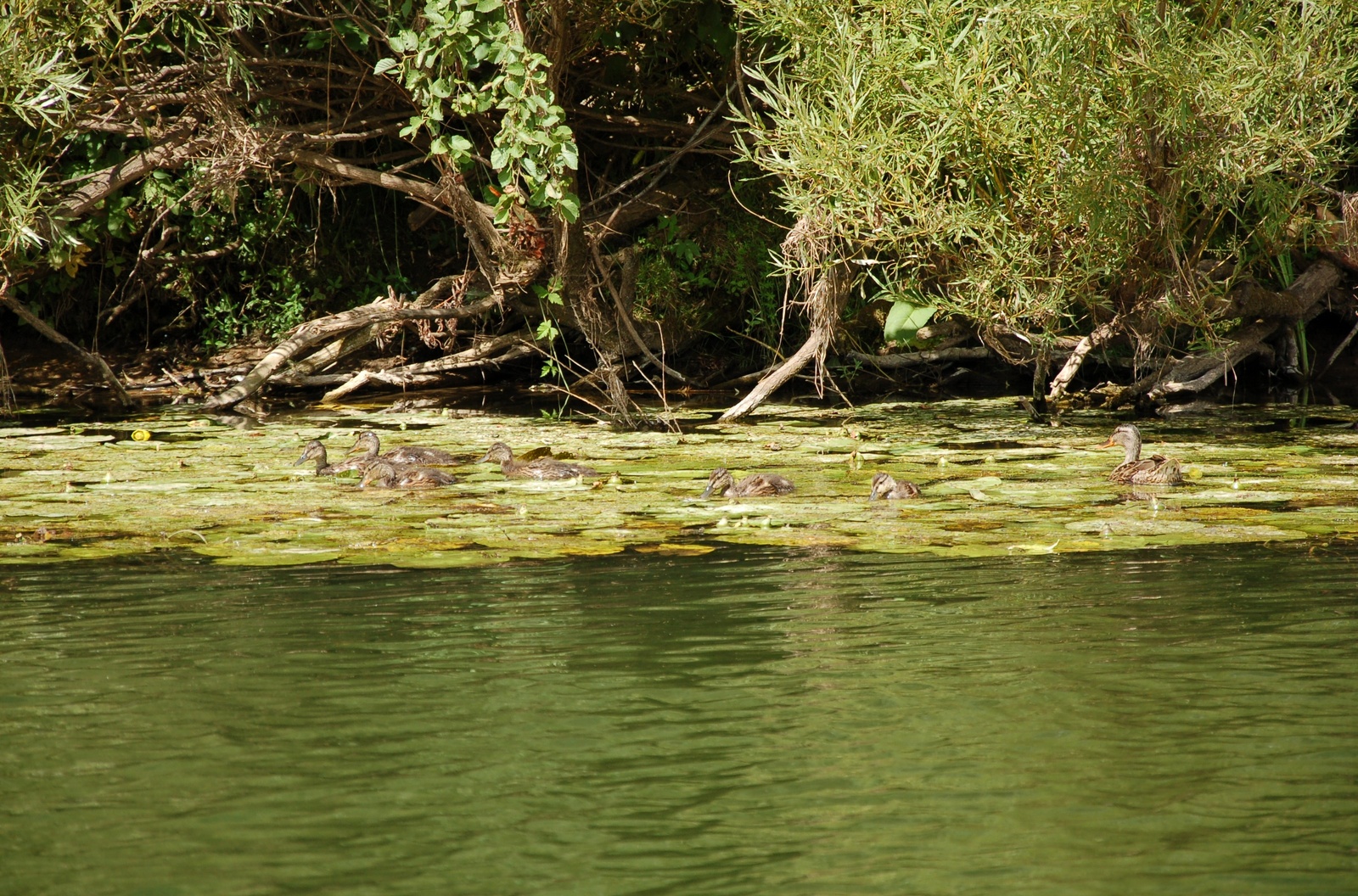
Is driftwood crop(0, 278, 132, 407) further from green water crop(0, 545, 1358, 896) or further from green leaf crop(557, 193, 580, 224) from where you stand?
green water crop(0, 545, 1358, 896)

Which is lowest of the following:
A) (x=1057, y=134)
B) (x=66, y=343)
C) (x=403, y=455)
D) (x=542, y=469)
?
(x=542, y=469)

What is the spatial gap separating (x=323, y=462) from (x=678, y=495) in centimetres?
255

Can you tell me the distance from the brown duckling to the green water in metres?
1.79

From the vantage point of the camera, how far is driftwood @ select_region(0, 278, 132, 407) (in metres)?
12.8

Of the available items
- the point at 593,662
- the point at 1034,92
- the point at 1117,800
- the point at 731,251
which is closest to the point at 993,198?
the point at 1034,92

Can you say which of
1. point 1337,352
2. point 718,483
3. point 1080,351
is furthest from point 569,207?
point 1337,352

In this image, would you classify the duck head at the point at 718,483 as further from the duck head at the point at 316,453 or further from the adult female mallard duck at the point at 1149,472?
the duck head at the point at 316,453

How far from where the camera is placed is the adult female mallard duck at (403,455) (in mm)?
9672

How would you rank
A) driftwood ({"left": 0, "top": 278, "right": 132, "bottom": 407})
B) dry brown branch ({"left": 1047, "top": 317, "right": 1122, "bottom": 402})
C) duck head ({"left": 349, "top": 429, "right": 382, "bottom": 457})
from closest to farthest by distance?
duck head ({"left": 349, "top": 429, "right": 382, "bottom": 457}) → dry brown branch ({"left": 1047, "top": 317, "right": 1122, "bottom": 402}) → driftwood ({"left": 0, "top": 278, "right": 132, "bottom": 407})

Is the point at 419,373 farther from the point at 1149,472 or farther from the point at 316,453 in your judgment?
the point at 1149,472

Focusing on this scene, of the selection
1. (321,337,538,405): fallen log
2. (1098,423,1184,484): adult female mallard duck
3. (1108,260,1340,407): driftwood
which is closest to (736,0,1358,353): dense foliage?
(1098,423,1184,484): adult female mallard duck

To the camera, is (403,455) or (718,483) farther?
(403,455)

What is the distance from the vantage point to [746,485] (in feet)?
27.6

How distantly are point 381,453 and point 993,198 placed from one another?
15.4 feet
